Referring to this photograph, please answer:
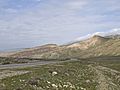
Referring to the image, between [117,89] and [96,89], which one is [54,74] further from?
[117,89]

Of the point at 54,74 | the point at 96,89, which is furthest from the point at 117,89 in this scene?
the point at 54,74

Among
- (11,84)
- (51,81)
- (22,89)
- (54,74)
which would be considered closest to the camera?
(22,89)

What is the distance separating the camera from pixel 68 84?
149 ft

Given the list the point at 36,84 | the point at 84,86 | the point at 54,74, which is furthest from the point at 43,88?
the point at 54,74

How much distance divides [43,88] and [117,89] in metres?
21.4

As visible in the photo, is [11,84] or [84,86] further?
[84,86]

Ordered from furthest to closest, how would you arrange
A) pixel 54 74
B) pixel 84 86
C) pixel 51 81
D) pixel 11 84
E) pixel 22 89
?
pixel 54 74 → pixel 84 86 → pixel 51 81 → pixel 11 84 → pixel 22 89

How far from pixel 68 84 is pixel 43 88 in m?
7.05

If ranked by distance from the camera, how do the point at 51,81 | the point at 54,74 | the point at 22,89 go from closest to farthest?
the point at 22,89 < the point at 51,81 < the point at 54,74

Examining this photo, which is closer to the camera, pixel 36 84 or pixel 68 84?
pixel 36 84

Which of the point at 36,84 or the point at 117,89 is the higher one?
the point at 36,84

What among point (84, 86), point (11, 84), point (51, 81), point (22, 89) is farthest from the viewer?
point (84, 86)

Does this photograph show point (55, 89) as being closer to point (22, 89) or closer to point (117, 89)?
point (22, 89)

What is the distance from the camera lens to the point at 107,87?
53.4 meters
